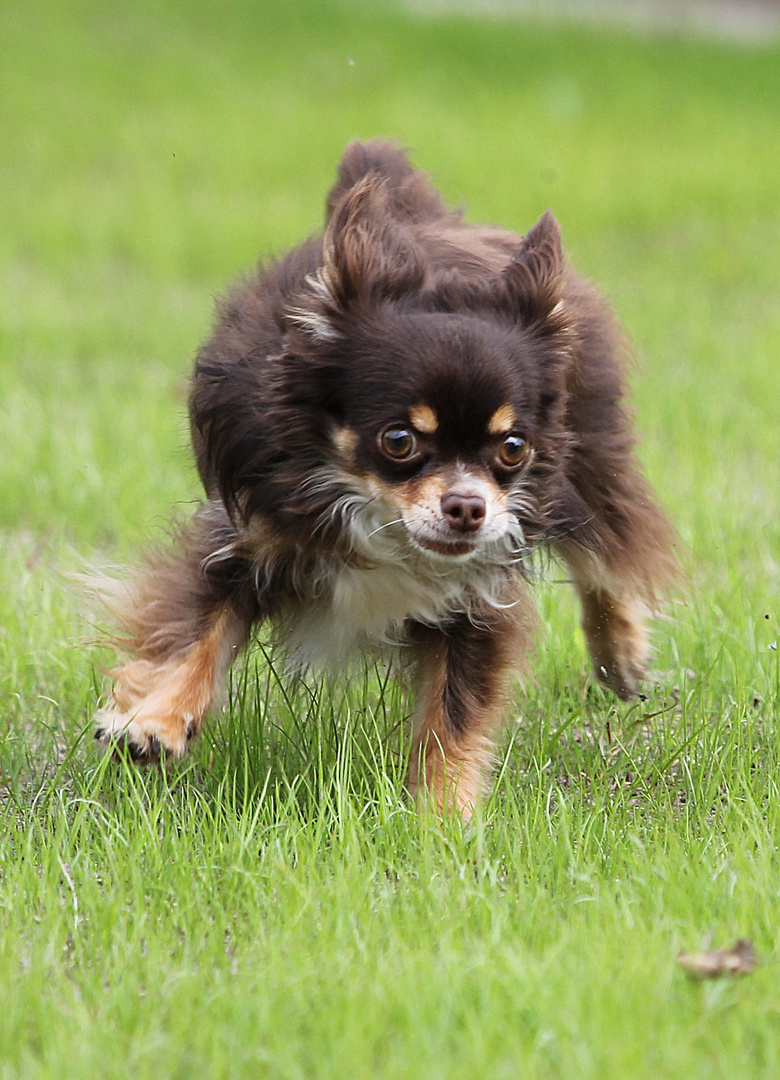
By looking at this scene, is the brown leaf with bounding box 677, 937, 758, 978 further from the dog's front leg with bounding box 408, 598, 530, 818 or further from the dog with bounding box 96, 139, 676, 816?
the dog's front leg with bounding box 408, 598, 530, 818

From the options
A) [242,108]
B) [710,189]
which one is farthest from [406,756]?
[242,108]

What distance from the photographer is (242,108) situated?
14406 millimetres

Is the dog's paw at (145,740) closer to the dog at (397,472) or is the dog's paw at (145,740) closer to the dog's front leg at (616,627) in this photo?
the dog at (397,472)

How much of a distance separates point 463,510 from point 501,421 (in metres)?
0.22

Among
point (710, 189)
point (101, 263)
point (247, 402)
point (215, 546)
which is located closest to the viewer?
point (247, 402)

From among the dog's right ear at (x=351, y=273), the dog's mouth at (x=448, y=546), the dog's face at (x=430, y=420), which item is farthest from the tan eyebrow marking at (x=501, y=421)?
the dog's right ear at (x=351, y=273)

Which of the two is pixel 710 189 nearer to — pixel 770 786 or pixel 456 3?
pixel 456 3

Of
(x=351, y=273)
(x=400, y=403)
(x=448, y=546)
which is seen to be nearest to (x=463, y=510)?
(x=448, y=546)

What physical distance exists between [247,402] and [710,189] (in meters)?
9.89

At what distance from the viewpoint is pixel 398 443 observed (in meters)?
2.93

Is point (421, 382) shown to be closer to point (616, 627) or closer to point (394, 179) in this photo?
point (394, 179)

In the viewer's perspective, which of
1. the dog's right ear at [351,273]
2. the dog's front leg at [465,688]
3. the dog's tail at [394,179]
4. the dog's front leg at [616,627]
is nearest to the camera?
the dog's right ear at [351,273]

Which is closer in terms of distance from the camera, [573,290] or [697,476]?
[573,290]

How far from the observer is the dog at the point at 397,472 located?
295cm
